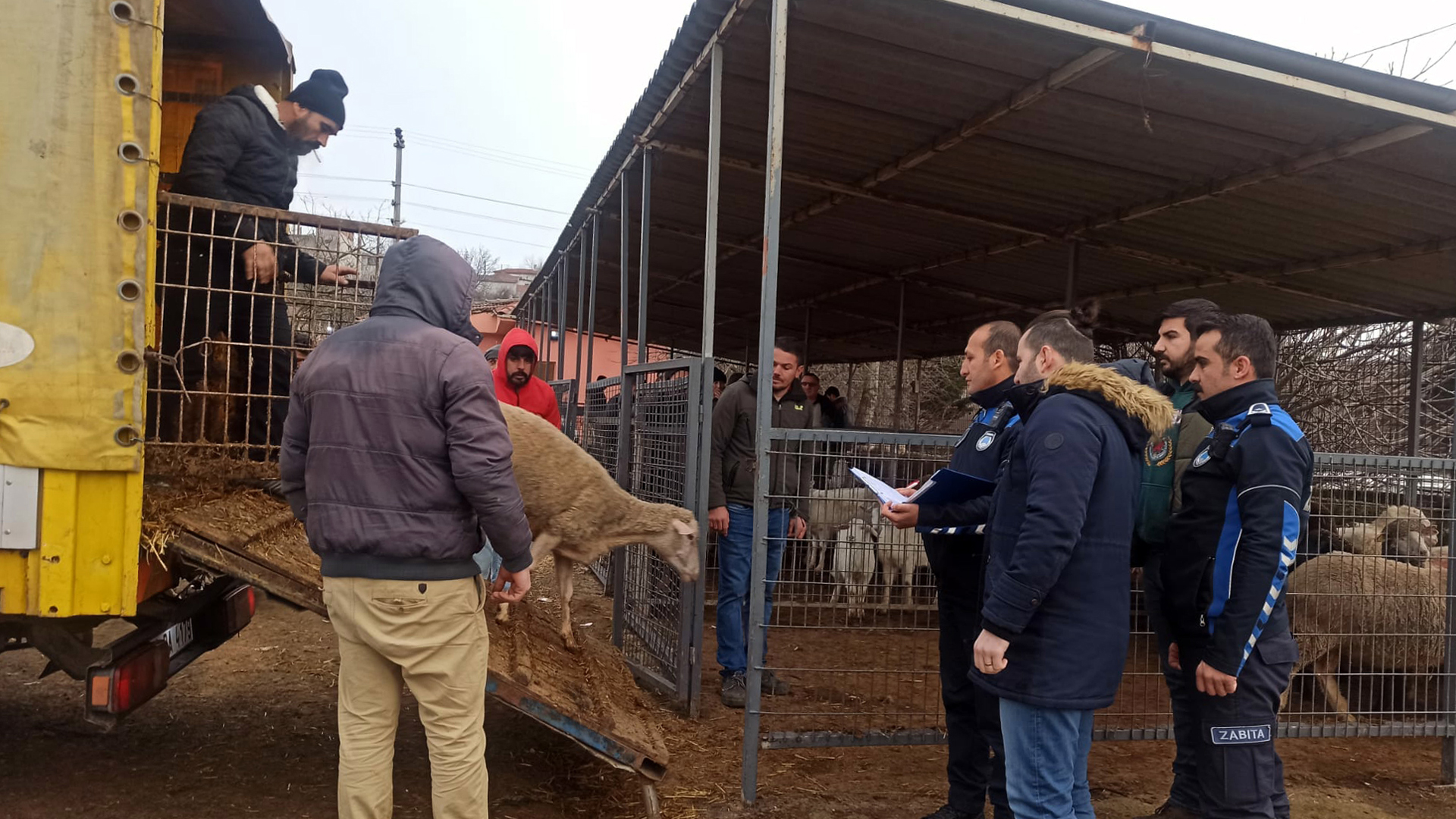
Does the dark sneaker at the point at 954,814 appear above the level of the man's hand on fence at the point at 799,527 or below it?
below

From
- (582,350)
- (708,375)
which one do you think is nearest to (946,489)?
(708,375)

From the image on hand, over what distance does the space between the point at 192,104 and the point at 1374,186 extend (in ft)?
25.4

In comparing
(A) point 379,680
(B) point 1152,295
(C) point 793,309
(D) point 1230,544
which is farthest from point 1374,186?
(C) point 793,309

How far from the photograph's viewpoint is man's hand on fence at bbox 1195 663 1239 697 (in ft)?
10.8

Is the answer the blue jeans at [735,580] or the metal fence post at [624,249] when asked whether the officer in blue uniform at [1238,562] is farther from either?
the metal fence post at [624,249]

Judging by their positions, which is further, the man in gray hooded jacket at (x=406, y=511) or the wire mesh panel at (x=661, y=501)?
the wire mesh panel at (x=661, y=501)

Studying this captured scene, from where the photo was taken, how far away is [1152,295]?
10266 mm

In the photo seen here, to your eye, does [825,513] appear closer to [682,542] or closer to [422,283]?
[682,542]

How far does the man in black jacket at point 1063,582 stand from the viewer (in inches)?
115

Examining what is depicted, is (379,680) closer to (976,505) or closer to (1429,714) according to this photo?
(976,505)

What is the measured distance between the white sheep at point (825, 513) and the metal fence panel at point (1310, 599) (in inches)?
0.9

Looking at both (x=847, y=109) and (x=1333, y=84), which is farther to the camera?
(x=847, y=109)

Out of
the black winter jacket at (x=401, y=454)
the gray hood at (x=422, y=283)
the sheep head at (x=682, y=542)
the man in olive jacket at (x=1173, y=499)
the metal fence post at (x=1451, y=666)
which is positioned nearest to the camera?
the black winter jacket at (x=401, y=454)

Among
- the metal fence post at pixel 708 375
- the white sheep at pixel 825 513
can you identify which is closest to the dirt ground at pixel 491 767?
the metal fence post at pixel 708 375
